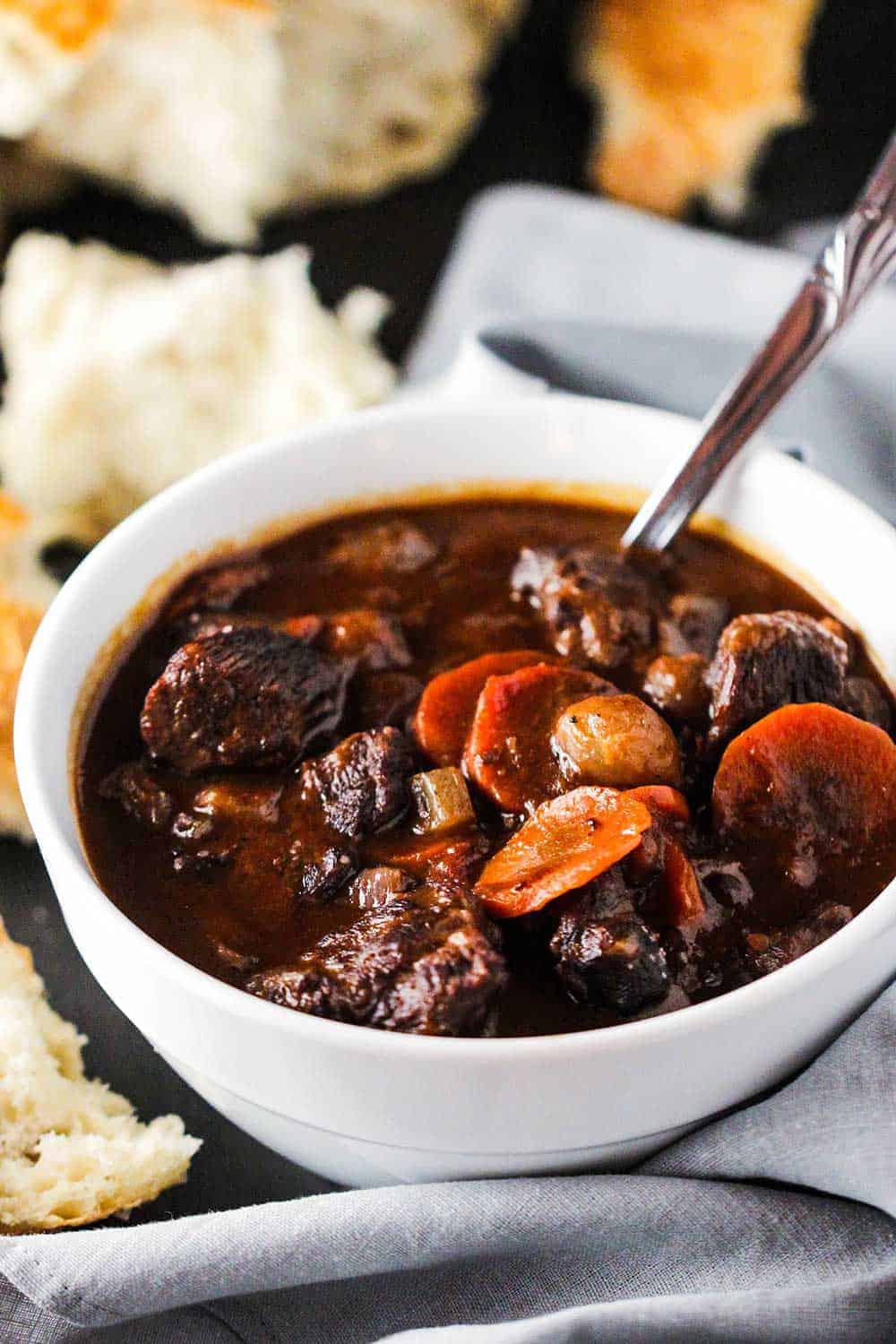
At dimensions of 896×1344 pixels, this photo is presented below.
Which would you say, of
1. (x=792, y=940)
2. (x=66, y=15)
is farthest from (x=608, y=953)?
(x=66, y=15)

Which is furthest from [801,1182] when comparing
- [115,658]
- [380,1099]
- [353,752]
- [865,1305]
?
[115,658]

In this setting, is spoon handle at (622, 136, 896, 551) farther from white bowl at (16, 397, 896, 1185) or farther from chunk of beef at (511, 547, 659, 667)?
white bowl at (16, 397, 896, 1185)

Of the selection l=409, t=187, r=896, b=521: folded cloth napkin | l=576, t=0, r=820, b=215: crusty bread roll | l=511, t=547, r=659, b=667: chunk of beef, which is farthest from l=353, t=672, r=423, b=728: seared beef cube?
l=576, t=0, r=820, b=215: crusty bread roll

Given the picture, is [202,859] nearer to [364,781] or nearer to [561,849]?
[364,781]

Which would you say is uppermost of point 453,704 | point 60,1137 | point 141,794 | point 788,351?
point 788,351

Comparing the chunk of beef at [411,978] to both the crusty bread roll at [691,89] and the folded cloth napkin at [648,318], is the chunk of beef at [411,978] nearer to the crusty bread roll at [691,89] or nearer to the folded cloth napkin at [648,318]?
the folded cloth napkin at [648,318]

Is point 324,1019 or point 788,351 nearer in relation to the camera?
point 324,1019

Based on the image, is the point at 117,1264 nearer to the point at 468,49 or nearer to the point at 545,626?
the point at 545,626
